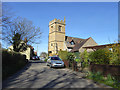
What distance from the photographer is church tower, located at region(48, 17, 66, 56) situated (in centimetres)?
3994

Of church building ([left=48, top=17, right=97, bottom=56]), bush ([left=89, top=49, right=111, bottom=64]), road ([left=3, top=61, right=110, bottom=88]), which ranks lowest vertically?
road ([left=3, top=61, right=110, bottom=88])

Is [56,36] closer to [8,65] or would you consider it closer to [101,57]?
[8,65]

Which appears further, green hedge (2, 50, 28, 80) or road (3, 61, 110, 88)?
green hedge (2, 50, 28, 80)

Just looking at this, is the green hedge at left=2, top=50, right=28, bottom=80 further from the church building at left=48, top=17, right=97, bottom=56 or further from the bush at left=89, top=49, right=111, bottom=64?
the church building at left=48, top=17, right=97, bottom=56

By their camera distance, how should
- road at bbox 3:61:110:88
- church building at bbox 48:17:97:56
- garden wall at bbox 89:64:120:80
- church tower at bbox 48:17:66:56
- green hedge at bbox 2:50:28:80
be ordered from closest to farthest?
road at bbox 3:61:110:88 → garden wall at bbox 89:64:120:80 → green hedge at bbox 2:50:28:80 → church building at bbox 48:17:97:56 → church tower at bbox 48:17:66:56

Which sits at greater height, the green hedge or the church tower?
the church tower

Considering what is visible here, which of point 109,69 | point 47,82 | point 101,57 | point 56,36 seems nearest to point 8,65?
point 47,82

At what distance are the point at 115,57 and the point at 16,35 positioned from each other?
17322mm

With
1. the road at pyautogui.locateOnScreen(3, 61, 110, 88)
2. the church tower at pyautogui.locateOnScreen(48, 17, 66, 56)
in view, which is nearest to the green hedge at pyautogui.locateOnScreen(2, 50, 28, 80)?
the road at pyautogui.locateOnScreen(3, 61, 110, 88)

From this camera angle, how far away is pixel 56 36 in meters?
40.3

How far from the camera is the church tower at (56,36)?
1572 inches

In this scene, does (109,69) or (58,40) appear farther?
(58,40)

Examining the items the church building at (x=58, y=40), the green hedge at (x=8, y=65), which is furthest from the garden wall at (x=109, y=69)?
the church building at (x=58, y=40)

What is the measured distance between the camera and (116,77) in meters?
6.56
